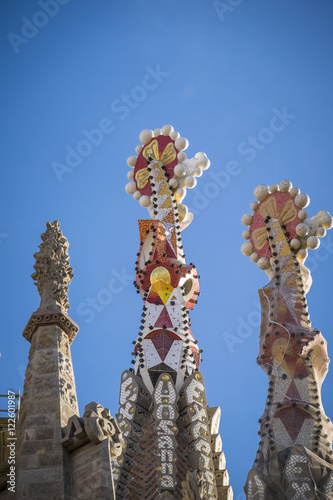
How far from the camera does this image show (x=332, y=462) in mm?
13945

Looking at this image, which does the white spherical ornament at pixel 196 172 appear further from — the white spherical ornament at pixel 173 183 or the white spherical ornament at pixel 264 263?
the white spherical ornament at pixel 264 263

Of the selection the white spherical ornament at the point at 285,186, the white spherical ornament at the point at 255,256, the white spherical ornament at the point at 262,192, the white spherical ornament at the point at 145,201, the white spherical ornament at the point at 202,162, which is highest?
the white spherical ornament at the point at 202,162

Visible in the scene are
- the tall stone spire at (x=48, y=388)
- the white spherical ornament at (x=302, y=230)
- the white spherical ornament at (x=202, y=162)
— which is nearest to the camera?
the tall stone spire at (x=48, y=388)

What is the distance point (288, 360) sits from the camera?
1531 centimetres

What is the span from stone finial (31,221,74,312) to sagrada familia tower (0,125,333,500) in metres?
0.01

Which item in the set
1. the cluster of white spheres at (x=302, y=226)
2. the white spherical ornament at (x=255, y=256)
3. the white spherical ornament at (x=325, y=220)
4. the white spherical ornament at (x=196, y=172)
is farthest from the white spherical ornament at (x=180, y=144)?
the white spherical ornament at (x=325, y=220)

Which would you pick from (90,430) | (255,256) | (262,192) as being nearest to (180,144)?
(262,192)

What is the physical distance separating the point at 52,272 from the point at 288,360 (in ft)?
21.8

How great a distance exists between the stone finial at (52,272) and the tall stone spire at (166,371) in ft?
14.5

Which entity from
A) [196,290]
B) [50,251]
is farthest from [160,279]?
[50,251]

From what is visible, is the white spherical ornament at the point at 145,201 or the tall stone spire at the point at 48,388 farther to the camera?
the white spherical ornament at the point at 145,201

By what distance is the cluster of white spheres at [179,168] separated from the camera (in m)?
19.3

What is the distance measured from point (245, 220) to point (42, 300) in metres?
9.18

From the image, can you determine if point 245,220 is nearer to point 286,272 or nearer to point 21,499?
point 286,272
